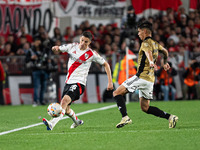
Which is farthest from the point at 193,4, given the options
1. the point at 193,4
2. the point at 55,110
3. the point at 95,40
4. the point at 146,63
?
the point at 55,110

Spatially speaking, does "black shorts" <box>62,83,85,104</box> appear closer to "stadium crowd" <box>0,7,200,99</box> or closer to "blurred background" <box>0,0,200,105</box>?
"blurred background" <box>0,0,200,105</box>

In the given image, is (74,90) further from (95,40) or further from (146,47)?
(95,40)

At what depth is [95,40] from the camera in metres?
21.0

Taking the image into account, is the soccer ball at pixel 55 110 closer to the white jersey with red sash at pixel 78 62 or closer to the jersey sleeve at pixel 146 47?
the white jersey with red sash at pixel 78 62

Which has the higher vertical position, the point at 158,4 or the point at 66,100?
the point at 158,4

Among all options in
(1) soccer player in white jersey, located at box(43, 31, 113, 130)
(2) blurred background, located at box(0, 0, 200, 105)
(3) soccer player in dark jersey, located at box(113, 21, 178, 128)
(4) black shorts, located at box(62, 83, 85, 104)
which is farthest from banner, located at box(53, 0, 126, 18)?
(4) black shorts, located at box(62, 83, 85, 104)

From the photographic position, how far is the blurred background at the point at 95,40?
19.3 meters

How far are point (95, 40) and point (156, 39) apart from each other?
2447mm

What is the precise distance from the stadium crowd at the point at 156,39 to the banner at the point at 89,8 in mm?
568

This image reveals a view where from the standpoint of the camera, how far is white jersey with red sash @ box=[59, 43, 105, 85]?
33.4 feet

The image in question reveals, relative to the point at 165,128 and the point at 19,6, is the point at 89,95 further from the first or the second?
the point at 165,128

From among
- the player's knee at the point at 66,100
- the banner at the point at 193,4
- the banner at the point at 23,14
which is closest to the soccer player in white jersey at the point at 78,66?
the player's knee at the point at 66,100

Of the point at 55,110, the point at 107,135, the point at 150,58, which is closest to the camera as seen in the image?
the point at 107,135

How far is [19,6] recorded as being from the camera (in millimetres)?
21234
